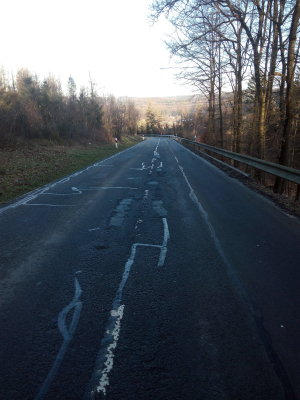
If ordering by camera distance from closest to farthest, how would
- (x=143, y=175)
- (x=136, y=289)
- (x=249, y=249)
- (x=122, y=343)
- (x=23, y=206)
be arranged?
(x=122, y=343) → (x=136, y=289) → (x=249, y=249) → (x=23, y=206) → (x=143, y=175)

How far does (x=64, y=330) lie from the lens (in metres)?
3.15

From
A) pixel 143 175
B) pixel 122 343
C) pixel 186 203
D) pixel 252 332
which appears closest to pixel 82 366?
pixel 122 343

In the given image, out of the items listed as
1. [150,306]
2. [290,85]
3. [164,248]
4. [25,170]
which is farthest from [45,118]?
[150,306]

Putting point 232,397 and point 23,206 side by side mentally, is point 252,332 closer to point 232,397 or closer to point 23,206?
point 232,397

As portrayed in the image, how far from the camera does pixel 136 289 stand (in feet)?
12.9

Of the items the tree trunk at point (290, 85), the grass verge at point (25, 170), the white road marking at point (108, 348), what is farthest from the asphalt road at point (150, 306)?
the tree trunk at point (290, 85)

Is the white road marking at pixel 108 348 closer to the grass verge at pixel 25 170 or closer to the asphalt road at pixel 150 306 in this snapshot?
the asphalt road at pixel 150 306

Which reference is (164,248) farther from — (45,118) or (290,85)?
(45,118)

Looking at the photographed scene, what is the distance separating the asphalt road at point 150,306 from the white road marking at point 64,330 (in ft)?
0.03

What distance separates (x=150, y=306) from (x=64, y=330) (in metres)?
0.97

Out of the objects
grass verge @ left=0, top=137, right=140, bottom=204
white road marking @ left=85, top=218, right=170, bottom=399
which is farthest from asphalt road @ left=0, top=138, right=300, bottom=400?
grass verge @ left=0, top=137, right=140, bottom=204

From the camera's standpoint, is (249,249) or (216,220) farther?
(216,220)

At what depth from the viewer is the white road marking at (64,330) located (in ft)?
8.09

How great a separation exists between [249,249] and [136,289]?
233 cm
